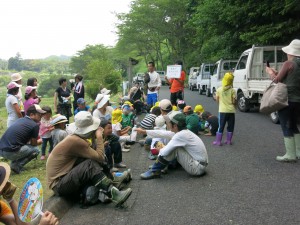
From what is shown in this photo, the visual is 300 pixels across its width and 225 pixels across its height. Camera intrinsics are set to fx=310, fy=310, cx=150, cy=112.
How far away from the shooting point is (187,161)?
462cm

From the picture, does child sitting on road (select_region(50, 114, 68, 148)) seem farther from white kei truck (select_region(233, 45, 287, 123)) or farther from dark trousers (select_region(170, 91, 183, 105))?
white kei truck (select_region(233, 45, 287, 123))

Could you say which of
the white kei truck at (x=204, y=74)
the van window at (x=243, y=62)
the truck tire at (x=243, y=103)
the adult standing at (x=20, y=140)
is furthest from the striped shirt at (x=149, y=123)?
the white kei truck at (x=204, y=74)

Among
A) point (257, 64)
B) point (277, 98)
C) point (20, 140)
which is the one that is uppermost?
point (257, 64)

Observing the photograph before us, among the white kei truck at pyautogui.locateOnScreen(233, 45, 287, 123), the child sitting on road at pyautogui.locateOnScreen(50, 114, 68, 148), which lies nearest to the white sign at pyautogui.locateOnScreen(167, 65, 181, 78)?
the white kei truck at pyautogui.locateOnScreen(233, 45, 287, 123)

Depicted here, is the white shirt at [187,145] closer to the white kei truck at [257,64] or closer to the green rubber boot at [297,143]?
the green rubber boot at [297,143]

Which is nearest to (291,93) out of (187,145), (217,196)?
(187,145)

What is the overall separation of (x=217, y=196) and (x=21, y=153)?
3401 millimetres

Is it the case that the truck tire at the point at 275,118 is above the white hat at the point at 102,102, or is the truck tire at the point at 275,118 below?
below

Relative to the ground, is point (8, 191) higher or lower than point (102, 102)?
lower

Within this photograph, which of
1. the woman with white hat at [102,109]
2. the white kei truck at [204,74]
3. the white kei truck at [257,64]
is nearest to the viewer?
the woman with white hat at [102,109]

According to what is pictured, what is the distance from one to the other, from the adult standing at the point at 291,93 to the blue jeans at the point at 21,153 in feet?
14.2

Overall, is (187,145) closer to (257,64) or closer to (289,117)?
(289,117)

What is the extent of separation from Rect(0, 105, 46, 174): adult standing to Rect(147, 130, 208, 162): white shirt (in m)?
2.41

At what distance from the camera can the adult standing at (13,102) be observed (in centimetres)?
602
